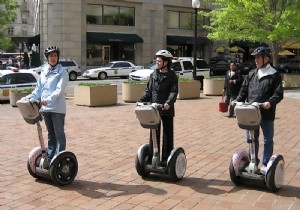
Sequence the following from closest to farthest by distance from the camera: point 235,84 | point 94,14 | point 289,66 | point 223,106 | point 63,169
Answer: point 63,169
point 235,84
point 223,106
point 94,14
point 289,66

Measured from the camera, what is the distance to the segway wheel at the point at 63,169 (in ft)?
19.7

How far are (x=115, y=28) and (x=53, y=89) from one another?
37895 mm

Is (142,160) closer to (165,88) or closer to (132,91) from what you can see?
(165,88)

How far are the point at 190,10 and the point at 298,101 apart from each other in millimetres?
32035

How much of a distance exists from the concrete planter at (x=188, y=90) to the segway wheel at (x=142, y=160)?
12.6 meters

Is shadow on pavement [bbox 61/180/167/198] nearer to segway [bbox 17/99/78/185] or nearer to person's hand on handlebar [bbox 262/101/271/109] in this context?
segway [bbox 17/99/78/185]

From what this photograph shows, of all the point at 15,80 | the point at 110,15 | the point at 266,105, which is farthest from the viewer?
the point at 110,15

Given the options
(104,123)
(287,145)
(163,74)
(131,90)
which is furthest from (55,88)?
(131,90)

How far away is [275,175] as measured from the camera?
5.73m

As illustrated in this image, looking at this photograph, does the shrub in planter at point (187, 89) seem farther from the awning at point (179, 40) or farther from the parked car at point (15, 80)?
the awning at point (179, 40)

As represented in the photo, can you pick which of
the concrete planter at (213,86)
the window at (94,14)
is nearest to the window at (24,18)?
the window at (94,14)

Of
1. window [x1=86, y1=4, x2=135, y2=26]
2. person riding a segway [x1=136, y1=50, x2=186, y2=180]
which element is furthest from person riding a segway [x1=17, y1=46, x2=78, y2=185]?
window [x1=86, y1=4, x2=135, y2=26]

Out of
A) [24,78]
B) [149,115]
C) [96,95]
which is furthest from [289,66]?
[149,115]

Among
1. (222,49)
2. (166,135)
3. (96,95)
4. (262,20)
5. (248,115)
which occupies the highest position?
(262,20)
